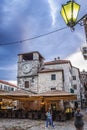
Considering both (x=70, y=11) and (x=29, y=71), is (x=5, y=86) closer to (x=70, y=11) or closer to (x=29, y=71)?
(x=29, y=71)

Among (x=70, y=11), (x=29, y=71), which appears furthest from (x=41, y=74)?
(x=70, y=11)

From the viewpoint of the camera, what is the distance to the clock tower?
40.5 metres

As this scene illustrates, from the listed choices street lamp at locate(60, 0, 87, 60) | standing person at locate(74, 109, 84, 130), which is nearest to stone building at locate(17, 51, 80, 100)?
standing person at locate(74, 109, 84, 130)

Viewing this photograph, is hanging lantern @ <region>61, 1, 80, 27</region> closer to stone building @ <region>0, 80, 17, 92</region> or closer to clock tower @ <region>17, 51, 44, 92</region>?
clock tower @ <region>17, 51, 44, 92</region>

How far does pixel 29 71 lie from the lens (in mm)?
41594

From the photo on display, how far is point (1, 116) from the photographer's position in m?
24.9

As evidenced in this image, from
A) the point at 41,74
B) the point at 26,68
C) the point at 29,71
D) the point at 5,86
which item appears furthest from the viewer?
the point at 5,86

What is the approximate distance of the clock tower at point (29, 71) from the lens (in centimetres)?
4050

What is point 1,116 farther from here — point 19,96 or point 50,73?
point 50,73

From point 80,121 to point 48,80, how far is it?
29077 millimetres

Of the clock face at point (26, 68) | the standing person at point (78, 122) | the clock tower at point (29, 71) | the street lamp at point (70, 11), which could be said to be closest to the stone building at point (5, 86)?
the clock tower at point (29, 71)

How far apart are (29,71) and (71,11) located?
36.4 m

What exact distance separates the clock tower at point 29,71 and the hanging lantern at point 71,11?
3476 cm

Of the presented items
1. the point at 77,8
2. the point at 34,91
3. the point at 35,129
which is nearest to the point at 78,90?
the point at 34,91
